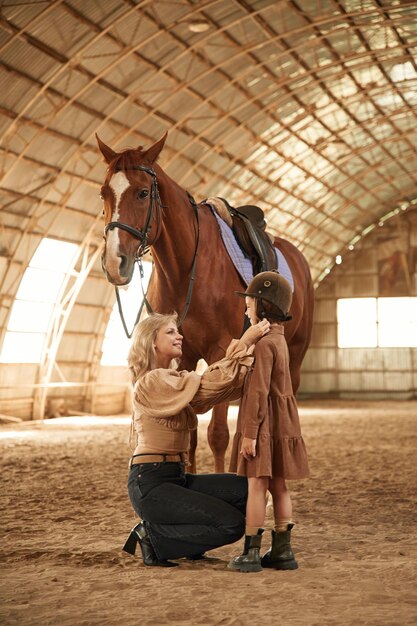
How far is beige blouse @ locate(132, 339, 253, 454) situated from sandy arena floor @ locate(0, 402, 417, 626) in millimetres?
804

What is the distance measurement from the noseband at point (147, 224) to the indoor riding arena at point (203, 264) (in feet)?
0.07

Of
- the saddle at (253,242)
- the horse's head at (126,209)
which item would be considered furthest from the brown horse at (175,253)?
the saddle at (253,242)

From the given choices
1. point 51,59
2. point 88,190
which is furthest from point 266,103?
point 51,59

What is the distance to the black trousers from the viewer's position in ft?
16.5

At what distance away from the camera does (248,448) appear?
4855 mm

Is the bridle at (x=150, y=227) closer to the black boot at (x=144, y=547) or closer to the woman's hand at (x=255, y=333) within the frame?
the woman's hand at (x=255, y=333)

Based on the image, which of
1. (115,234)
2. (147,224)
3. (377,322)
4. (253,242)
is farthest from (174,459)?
(377,322)

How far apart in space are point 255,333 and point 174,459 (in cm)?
99

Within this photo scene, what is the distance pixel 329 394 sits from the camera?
129ft

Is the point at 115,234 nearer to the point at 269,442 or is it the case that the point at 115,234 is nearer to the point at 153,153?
the point at 153,153

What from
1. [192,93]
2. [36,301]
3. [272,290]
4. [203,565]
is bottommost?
[203,565]

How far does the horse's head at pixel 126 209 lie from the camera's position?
6652 mm

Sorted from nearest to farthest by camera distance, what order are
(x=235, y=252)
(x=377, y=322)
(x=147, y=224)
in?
(x=147, y=224) < (x=235, y=252) < (x=377, y=322)

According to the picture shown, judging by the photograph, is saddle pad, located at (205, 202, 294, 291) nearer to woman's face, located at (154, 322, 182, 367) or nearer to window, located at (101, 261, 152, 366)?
woman's face, located at (154, 322, 182, 367)
